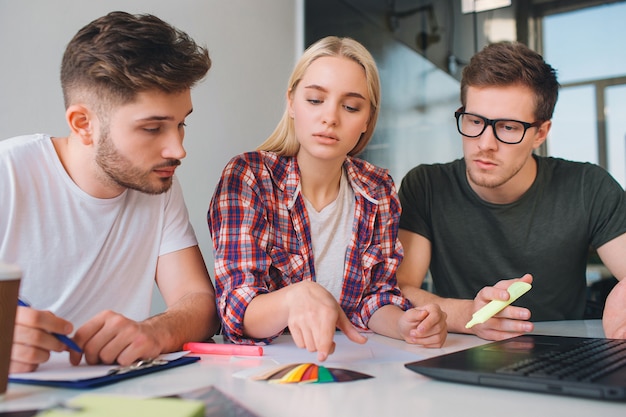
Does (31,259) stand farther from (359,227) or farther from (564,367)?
(564,367)

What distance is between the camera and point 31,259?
1.24 m

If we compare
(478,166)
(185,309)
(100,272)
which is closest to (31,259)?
(100,272)

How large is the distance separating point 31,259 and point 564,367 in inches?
42.0

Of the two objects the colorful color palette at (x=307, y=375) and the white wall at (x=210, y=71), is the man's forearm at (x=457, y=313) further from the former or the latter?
the white wall at (x=210, y=71)

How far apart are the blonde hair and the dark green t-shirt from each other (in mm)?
434

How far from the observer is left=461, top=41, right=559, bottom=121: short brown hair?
1.64m

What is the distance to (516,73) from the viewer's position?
5.39 ft

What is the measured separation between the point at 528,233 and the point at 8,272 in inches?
59.2

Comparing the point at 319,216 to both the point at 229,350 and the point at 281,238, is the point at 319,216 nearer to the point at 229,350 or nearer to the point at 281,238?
the point at 281,238

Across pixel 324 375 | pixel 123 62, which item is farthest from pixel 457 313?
pixel 123 62

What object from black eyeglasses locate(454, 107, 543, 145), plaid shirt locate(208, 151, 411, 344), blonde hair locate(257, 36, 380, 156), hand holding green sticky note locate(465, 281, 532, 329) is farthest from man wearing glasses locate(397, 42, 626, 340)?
hand holding green sticky note locate(465, 281, 532, 329)

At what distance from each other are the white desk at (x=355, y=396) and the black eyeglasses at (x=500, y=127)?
0.95 metres

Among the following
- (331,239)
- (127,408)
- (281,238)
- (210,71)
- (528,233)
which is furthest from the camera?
(210,71)

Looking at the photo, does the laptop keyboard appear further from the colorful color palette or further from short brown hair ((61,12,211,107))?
short brown hair ((61,12,211,107))
